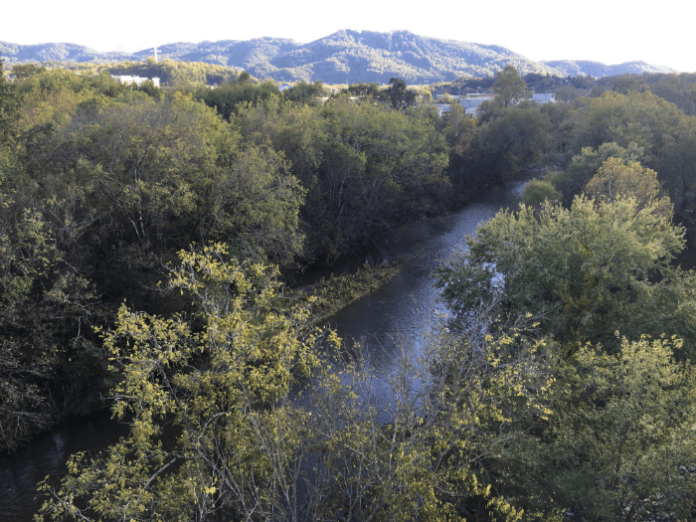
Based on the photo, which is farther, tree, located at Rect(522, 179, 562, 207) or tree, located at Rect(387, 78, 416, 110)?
tree, located at Rect(387, 78, 416, 110)

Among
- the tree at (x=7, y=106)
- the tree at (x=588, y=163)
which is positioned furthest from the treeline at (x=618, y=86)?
the tree at (x=7, y=106)

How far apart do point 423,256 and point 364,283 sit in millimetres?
8255

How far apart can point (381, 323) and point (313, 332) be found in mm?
4664

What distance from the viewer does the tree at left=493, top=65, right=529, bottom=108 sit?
84.4 metres

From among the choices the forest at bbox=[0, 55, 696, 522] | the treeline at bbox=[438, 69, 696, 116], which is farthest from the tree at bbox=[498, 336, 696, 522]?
the treeline at bbox=[438, 69, 696, 116]

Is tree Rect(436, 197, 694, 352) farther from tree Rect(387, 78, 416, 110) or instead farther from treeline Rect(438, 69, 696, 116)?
tree Rect(387, 78, 416, 110)

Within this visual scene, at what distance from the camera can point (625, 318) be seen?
18.2 meters

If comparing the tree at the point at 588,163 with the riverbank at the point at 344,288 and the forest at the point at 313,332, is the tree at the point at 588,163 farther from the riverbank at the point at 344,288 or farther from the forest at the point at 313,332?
the riverbank at the point at 344,288

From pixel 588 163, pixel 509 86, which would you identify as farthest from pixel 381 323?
pixel 509 86

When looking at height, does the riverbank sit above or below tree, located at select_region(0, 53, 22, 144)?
below

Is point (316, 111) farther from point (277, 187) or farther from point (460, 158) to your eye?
point (460, 158)

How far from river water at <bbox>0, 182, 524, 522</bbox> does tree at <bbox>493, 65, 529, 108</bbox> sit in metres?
39.3

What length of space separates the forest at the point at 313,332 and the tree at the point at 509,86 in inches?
1748

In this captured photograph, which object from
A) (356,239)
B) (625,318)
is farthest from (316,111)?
(625,318)
